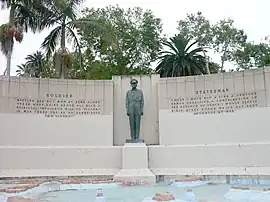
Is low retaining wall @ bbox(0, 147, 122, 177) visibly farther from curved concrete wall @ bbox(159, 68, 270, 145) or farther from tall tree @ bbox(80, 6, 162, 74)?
tall tree @ bbox(80, 6, 162, 74)

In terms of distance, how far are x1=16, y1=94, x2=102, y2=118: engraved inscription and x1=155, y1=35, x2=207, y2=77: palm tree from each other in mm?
9696

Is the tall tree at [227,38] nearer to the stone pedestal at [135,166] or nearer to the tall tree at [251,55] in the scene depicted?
the tall tree at [251,55]

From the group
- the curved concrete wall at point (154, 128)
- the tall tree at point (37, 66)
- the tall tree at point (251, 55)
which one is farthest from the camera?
the tall tree at point (251, 55)

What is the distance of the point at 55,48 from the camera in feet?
43.4

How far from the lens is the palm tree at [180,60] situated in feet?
61.1

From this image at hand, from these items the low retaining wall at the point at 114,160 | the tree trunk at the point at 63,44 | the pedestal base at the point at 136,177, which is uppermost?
the tree trunk at the point at 63,44

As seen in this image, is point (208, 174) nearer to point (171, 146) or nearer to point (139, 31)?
point (171, 146)

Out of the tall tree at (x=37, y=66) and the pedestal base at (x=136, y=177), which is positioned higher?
the tall tree at (x=37, y=66)

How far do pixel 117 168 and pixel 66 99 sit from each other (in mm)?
2552

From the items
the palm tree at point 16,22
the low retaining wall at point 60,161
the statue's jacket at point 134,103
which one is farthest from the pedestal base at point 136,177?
the palm tree at point 16,22

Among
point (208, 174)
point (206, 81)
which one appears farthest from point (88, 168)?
point (206, 81)

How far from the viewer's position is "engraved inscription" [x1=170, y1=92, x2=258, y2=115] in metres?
8.47

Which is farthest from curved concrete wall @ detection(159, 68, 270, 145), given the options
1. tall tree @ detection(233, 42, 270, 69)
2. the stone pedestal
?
tall tree @ detection(233, 42, 270, 69)

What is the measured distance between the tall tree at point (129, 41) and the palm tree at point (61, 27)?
14.4ft
